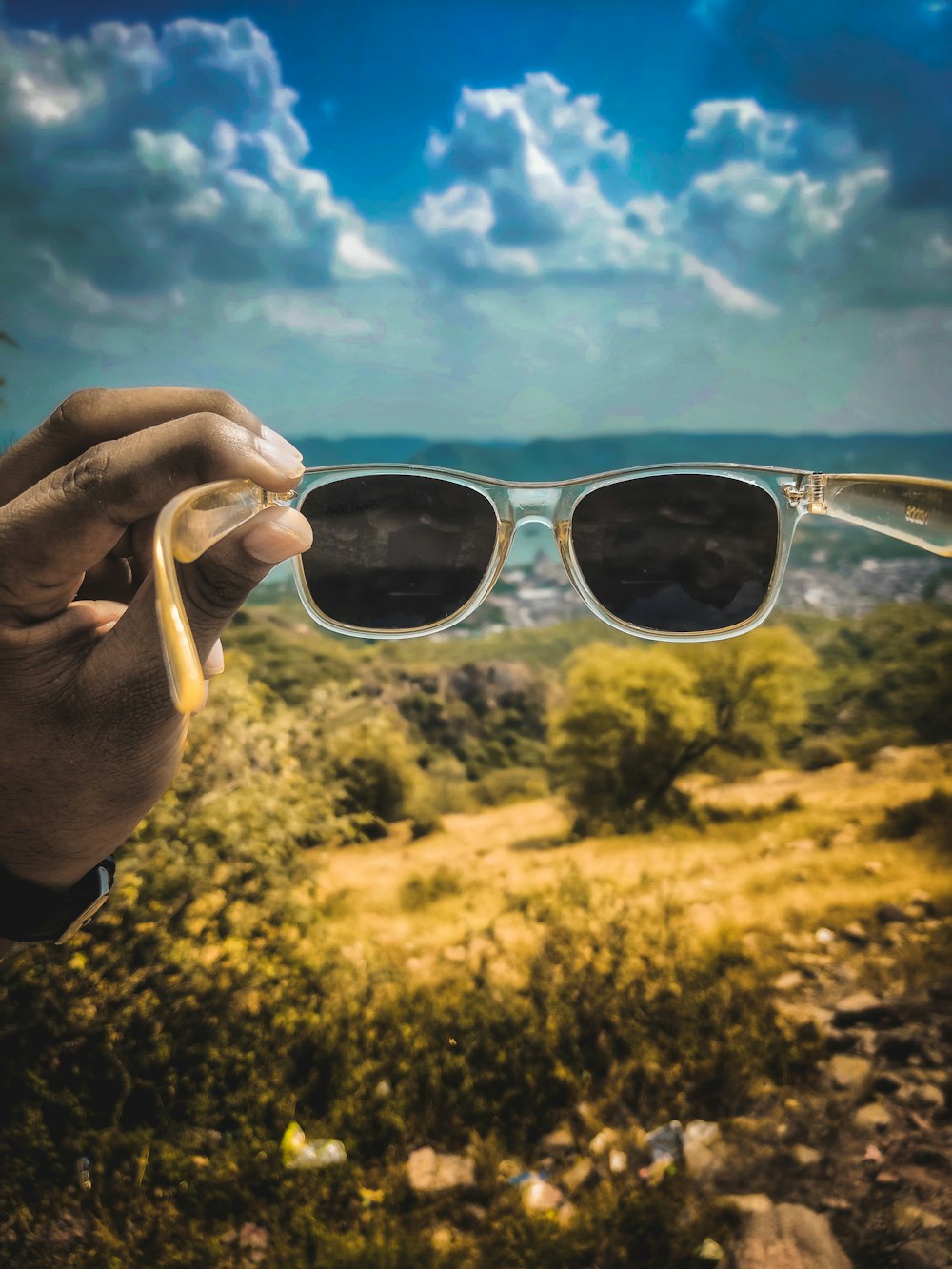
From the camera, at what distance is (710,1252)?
3.81 feet

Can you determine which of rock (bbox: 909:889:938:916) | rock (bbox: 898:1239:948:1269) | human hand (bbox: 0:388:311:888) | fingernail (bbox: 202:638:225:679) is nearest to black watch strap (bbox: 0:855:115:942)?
human hand (bbox: 0:388:311:888)

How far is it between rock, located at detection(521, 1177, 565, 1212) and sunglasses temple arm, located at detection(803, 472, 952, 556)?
48.1 inches

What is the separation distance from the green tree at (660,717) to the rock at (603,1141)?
1.96 feet

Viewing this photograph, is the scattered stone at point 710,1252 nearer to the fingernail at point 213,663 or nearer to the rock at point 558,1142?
the rock at point 558,1142

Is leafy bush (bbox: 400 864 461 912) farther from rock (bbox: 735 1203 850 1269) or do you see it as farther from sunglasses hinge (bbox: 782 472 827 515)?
sunglasses hinge (bbox: 782 472 827 515)

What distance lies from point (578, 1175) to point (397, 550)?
1.18 metres

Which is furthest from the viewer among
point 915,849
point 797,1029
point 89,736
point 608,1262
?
point 915,849

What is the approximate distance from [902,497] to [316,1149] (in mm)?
1357

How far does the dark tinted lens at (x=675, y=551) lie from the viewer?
67 cm

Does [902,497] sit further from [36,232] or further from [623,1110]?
[36,232]

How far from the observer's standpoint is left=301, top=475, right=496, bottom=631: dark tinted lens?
2.03 feet

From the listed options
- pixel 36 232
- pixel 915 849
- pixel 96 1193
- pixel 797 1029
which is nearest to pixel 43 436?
pixel 96 1193

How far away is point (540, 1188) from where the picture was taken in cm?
124

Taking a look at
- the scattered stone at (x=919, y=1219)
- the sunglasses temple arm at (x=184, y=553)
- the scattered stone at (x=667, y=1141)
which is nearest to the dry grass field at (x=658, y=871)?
the scattered stone at (x=667, y=1141)
